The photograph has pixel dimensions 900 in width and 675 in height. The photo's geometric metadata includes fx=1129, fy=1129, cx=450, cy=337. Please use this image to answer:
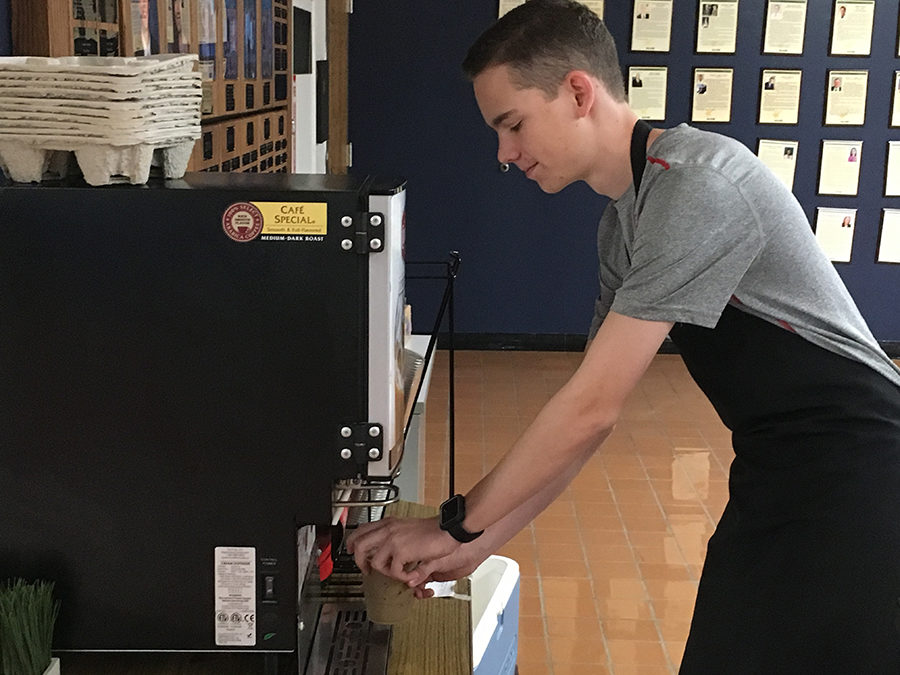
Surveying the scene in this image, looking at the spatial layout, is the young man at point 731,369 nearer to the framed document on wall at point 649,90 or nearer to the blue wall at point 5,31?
the blue wall at point 5,31

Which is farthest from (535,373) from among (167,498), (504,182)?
(167,498)

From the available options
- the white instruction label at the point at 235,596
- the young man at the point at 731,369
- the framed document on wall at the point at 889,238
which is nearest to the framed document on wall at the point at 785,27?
the framed document on wall at the point at 889,238

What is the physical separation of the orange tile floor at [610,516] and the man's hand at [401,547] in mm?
1844

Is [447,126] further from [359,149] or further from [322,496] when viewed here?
[322,496]

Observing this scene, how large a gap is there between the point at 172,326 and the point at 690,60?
19.8 feet

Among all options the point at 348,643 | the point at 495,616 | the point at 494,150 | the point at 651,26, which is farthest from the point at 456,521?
the point at 651,26

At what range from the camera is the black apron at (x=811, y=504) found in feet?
4.86

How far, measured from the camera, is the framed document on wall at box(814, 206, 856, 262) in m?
6.89

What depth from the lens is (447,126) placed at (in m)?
6.88

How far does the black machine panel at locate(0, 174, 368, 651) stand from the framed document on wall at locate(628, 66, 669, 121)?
5.82 m

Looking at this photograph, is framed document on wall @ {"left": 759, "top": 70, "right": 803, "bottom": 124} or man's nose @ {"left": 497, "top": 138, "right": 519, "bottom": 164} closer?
man's nose @ {"left": 497, "top": 138, "right": 519, "bottom": 164}

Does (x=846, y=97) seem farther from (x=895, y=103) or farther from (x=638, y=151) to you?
(x=638, y=151)

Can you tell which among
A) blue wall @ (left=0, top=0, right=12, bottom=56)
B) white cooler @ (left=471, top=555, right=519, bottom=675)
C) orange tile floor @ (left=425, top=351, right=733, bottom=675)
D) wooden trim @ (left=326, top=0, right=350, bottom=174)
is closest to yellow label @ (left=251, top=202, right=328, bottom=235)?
blue wall @ (left=0, top=0, right=12, bottom=56)

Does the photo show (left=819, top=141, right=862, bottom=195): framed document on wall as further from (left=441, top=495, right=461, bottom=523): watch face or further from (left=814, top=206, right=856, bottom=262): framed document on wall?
(left=441, top=495, right=461, bottom=523): watch face
